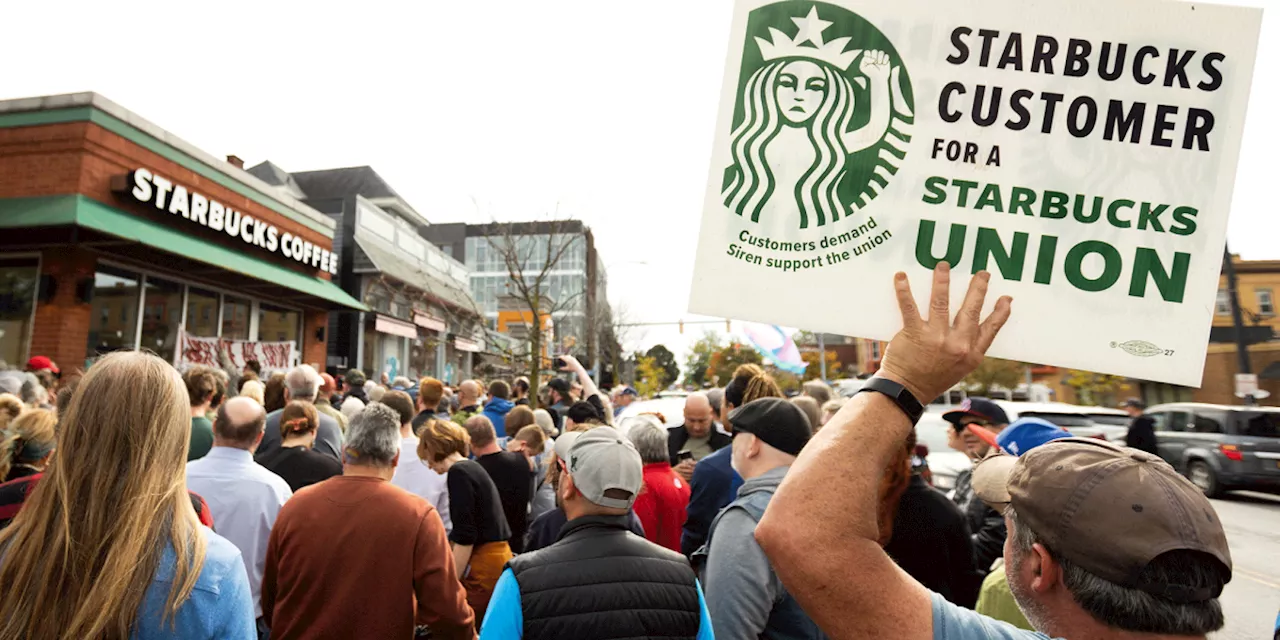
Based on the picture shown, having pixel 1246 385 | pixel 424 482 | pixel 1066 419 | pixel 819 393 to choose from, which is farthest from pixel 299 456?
pixel 1246 385

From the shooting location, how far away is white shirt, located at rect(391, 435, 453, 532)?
449cm

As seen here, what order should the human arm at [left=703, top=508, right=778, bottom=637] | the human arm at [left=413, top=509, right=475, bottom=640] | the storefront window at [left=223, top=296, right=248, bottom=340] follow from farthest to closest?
the storefront window at [left=223, top=296, right=248, bottom=340] → the human arm at [left=413, top=509, right=475, bottom=640] → the human arm at [left=703, top=508, right=778, bottom=637]

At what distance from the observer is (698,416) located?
243 inches

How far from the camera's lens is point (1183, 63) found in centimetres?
146

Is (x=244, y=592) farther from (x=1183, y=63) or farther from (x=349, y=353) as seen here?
(x=349, y=353)

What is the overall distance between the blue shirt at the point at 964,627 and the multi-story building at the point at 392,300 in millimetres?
16468

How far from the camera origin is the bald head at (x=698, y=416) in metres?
6.13

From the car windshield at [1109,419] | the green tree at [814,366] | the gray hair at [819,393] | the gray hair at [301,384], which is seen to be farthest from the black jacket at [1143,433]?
the green tree at [814,366]

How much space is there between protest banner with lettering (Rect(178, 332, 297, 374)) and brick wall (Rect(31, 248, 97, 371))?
5.21 ft

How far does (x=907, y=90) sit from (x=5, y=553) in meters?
2.45

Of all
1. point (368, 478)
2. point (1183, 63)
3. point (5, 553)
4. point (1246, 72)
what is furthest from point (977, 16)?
point (368, 478)

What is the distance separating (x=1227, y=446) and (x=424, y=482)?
1478 centimetres

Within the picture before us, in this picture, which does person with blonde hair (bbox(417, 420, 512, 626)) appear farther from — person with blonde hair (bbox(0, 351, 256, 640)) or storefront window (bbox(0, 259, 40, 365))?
storefront window (bbox(0, 259, 40, 365))

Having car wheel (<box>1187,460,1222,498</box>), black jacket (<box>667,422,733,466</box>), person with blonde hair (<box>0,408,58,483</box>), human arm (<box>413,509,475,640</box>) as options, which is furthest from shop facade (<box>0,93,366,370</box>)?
car wheel (<box>1187,460,1222,498</box>)
